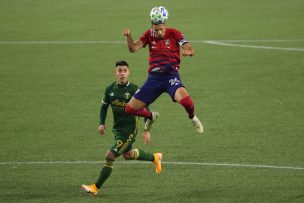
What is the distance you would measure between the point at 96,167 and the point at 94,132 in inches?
142

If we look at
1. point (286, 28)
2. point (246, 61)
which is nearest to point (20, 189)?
point (246, 61)

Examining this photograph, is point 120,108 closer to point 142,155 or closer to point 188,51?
point 142,155

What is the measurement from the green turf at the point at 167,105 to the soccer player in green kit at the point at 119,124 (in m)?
0.50

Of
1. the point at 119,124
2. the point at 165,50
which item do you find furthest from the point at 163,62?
the point at 119,124

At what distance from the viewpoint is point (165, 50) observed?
1794 cm

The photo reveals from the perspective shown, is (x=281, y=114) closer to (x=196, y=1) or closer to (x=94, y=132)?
(x=94, y=132)

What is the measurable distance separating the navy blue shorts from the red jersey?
131mm

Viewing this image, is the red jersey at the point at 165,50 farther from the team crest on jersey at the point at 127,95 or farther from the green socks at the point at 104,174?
the green socks at the point at 104,174

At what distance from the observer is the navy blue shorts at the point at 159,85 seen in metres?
17.8

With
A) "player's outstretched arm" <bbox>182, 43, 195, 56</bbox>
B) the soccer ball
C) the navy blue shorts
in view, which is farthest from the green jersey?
the soccer ball

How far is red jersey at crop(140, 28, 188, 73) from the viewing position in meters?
17.9

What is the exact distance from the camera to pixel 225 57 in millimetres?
32375

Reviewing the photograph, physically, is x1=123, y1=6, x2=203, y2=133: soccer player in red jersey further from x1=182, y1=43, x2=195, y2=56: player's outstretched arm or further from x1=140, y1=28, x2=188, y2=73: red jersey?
x1=182, y1=43, x2=195, y2=56: player's outstretched arm

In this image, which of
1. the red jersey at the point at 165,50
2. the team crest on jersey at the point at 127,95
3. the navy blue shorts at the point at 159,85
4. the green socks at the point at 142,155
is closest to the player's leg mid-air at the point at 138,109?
the team crest on jersey at the point at 127,95
